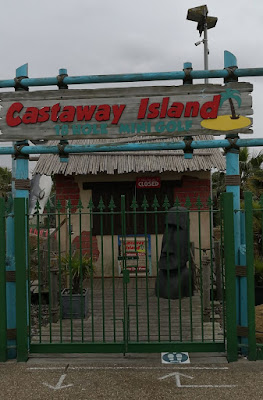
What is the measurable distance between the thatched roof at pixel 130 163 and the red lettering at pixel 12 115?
15.2ft

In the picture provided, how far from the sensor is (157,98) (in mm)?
5836

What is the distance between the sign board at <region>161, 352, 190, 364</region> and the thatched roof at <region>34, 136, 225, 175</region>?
583 cm

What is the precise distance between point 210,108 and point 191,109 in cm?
27

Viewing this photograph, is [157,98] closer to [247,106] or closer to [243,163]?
[247,106]

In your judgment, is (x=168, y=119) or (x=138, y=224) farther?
(x=138, y=224)

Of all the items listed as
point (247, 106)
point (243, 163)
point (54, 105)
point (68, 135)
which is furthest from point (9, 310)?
point (243, 163)

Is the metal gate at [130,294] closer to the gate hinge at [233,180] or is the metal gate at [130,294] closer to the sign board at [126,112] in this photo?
the gate hinge at [233,180]

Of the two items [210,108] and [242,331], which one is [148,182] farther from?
[242,331]

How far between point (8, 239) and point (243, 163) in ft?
50.4

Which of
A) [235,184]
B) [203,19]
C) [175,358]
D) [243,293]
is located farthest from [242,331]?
[203,19]

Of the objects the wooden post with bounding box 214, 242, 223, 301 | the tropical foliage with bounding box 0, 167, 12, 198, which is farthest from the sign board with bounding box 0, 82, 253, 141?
the tropical foliage with bounding box 0, 167, 12, 198

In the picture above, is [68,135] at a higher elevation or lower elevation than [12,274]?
higher

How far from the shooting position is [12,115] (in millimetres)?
5938

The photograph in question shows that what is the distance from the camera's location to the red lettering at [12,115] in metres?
5.93
